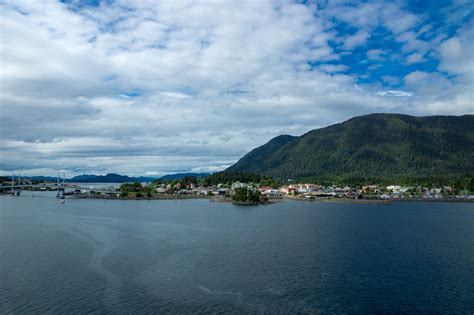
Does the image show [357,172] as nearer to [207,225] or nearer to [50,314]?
[207,225]

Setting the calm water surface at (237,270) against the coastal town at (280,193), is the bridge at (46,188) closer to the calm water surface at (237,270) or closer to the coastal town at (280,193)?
the coastal town at (280,193)

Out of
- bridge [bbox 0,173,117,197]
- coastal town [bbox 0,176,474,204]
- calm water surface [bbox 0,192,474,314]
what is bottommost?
calm water surface [bbox 0,192,474,314]

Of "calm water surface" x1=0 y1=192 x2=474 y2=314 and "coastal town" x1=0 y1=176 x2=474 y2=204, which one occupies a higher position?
"coastal town" x1=0 y1=176 x2=474 y2=204

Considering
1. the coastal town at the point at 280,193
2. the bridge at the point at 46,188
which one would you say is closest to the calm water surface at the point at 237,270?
the coastal town at the point at 280,193

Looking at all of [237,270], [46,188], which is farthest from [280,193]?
[46,188]

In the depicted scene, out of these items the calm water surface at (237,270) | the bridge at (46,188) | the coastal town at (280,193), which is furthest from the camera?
the bridge at (46,188)

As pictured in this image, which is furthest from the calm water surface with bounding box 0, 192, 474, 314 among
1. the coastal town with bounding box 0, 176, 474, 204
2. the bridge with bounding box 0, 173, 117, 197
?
the bridge with bounding box 0, 173, 117, 197

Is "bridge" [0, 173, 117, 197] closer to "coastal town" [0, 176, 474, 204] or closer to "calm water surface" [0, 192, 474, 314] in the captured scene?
"coastal town" [0, 176, 474, 204]

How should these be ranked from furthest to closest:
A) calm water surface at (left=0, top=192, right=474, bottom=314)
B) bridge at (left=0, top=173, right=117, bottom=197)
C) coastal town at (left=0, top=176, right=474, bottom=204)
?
bridge at (left=0, top=173, right=117, bottom=197) < coastal town at (left=0, top=176, right=474, bottom=204) < calm water surface at (left=0, top=192, right=474, bottom=314)

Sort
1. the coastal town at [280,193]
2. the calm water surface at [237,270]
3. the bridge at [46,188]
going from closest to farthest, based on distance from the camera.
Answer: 1. the calm water surface at [237,270]
2. the coastal town at [280,193]
3. the bridge at [46,188]
